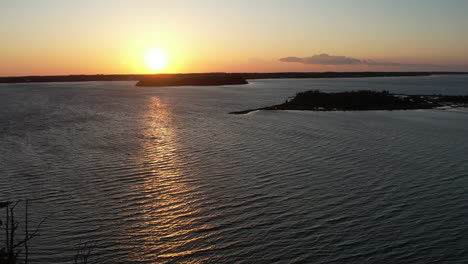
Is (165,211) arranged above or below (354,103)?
below

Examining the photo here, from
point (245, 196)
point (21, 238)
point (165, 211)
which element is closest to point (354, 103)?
point (245, 196)

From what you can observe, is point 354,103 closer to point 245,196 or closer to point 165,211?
point 245,196

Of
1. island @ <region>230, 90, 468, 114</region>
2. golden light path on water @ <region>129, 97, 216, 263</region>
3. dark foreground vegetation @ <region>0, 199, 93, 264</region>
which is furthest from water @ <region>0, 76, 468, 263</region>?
island @ <region>230, 90, 468, 114</region>

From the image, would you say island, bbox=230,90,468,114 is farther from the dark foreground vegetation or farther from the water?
the dark foreground vegetation

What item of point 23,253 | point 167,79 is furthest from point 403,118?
point 167,79

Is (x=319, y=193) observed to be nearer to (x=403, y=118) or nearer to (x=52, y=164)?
(x=52, y=164)

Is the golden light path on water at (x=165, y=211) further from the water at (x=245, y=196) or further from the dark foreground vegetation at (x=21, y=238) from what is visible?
the dark foreground vegetation at (x=21, y=238)

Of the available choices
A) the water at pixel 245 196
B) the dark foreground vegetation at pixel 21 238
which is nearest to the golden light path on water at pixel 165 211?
the water at pixel 245 196
